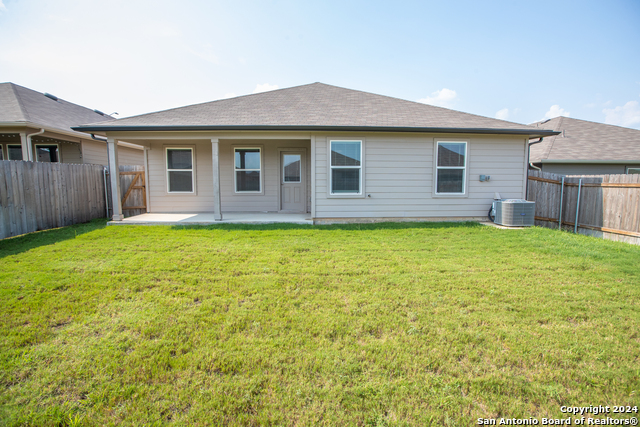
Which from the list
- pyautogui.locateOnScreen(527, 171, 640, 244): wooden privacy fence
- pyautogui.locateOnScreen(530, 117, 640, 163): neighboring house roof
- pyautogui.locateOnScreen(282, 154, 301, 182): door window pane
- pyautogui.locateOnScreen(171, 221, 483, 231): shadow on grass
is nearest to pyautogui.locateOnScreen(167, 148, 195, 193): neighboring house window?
pyautogui.locateOnScreen(171, 221, 483, 231): shadow on grass

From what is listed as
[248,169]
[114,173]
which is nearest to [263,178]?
[248,169]

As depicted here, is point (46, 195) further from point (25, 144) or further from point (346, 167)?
point (346, 167)

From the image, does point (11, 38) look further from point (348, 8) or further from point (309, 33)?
point (348, 8)

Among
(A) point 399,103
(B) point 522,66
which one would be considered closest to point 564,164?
(B) point 522,66

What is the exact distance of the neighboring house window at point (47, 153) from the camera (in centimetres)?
1158

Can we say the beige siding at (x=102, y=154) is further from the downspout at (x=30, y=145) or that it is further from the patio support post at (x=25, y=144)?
the patio support post at (x=25, y=144)

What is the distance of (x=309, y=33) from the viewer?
10672mm

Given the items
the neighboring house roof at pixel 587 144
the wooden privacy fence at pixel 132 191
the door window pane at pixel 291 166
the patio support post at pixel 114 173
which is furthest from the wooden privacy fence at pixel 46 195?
the neighboring house roof at pixel 587 144

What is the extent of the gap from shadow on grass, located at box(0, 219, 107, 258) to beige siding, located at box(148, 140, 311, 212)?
245cm

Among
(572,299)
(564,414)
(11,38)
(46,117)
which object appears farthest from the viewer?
(46,117)

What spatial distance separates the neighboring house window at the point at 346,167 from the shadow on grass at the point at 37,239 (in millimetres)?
6181

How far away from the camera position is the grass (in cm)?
191

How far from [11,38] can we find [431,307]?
560 inches

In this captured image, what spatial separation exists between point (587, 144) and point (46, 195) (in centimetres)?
1897
